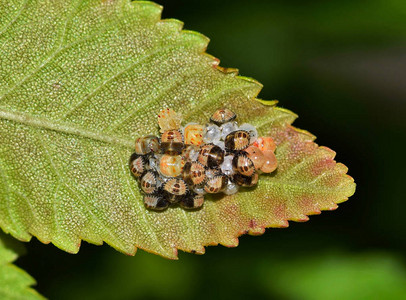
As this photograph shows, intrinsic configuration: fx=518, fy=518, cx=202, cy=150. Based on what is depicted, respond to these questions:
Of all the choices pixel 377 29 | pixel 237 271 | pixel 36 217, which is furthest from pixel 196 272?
pixel 377 29

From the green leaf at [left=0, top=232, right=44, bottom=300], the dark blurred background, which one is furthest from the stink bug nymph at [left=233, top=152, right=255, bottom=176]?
the dark blurred background

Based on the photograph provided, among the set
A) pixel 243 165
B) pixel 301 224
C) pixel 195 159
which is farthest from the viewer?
pixel 301 224

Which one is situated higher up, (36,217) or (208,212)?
(208,212)

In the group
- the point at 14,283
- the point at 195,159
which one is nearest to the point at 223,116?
the point at 195,159

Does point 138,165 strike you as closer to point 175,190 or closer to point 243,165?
point 175,190

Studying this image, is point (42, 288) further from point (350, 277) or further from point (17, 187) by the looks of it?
point (350, 277)

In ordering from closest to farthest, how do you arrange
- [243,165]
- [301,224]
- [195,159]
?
1. [243,165]
2. [195,159]
3. [301,224]
